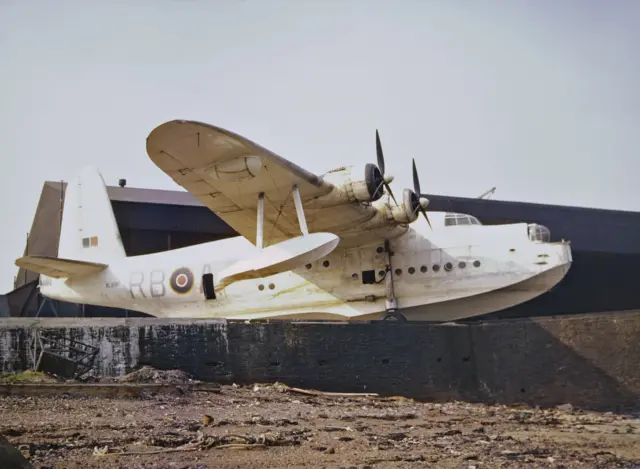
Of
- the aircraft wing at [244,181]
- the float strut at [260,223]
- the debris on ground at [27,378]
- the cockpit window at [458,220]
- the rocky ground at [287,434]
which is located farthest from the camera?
the cockpit window at [458,220]

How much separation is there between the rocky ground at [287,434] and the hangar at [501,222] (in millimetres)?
12593

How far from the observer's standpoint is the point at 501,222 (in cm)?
2448

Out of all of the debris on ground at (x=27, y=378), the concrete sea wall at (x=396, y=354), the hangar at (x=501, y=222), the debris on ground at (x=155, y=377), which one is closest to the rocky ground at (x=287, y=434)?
the debris on ground at (x=155, y=377)

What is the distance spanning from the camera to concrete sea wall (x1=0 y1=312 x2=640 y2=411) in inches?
489

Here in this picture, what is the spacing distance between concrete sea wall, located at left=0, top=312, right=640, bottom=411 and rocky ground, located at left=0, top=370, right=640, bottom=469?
3.59ft

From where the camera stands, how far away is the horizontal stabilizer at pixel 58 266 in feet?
55.7

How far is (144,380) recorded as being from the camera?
11375 millimetres

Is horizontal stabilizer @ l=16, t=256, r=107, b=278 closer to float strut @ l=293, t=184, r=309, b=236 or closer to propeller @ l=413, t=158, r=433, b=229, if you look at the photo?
float strut @ l=293, t=184, r=309, b=236

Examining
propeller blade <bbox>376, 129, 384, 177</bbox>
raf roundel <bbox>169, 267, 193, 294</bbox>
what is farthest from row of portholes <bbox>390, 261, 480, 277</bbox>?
raf roundel <bbox>169, 267, 193, 294</bbox>

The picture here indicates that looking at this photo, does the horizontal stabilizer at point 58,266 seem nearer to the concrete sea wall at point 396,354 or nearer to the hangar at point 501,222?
the hangar at point 501,222

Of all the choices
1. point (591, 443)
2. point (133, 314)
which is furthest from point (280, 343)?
point (133, 314)

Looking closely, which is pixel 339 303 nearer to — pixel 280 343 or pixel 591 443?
pixel 280 343

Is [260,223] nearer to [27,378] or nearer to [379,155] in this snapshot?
[379,155]

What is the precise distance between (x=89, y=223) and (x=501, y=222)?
Result: 44.6 ft
